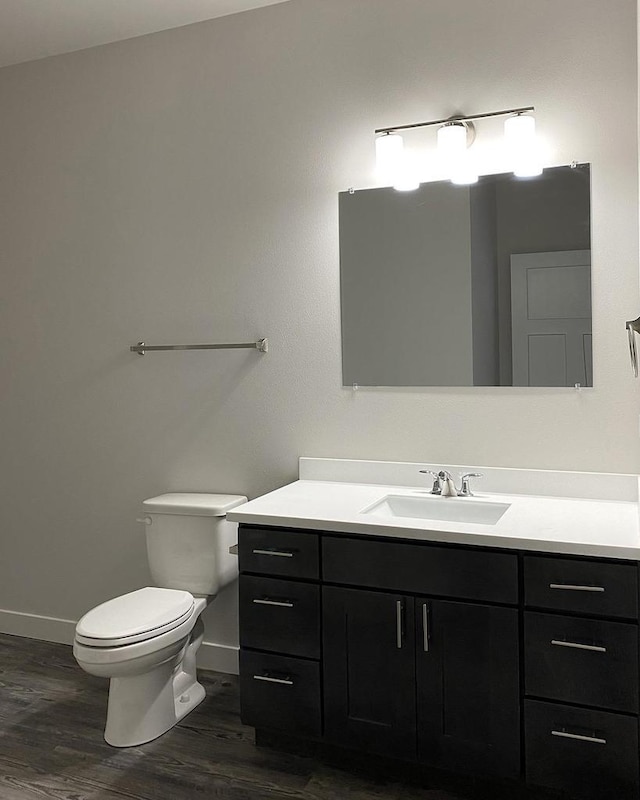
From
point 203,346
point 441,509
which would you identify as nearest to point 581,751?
point 441,509

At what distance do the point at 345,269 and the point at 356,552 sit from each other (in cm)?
111

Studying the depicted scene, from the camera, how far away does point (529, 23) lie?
8.27 feet

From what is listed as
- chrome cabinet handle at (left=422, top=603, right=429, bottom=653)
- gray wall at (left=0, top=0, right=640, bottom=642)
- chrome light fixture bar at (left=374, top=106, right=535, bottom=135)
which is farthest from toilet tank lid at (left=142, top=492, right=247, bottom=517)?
chrome light fixture bar at (left=374, top=106, right=535, bottom=135)

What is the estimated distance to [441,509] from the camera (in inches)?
100

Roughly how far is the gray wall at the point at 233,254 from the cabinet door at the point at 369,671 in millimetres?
708

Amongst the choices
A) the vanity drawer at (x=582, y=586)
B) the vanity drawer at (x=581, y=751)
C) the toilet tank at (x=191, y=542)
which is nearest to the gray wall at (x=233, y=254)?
the toilet tank at (x=191, y=542)

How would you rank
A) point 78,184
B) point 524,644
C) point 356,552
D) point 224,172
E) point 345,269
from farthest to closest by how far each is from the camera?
point 78,184, point 224,172, point 345,269, point 356,552, point 524,644

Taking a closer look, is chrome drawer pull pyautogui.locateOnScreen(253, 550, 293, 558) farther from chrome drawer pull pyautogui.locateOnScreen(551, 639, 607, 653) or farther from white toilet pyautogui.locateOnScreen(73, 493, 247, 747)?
chrome drawer pull pyautogui.locateOnScreen(551, 639, 607, 653)

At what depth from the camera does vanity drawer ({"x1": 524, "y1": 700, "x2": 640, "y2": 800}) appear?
197 centimetres

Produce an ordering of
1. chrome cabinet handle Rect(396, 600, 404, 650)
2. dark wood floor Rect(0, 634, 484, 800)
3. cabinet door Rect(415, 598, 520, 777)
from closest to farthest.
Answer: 1. cabinet door Rect(415, 598, 520, 777)
2. chrome cabinet handle Rect(396, 600, 404, 650)
3. dark wood floor Rect(0, 634, 484, 800)

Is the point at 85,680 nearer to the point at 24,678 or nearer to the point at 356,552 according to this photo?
the point at 24,678

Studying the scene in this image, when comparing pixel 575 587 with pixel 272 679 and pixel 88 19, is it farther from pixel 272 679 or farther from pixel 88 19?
pixel 88 19

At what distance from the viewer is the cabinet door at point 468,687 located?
2.08 meters

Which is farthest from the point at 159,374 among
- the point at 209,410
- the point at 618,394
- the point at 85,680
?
the point at 618,394
